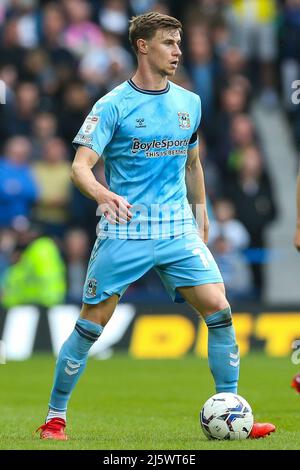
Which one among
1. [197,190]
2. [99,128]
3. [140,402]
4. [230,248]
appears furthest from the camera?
[230,248]

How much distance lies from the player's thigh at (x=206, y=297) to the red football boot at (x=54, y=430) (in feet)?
3.73

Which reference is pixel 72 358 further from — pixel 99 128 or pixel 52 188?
pixel 52 188

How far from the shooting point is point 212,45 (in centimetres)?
1969

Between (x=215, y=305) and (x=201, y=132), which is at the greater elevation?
(x=201, y=132)

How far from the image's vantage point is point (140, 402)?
432 inches

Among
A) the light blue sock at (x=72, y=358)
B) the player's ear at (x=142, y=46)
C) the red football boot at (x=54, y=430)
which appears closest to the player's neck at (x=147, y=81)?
the player's ear at (x=142, y=46)

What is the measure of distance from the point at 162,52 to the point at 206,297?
5.19 feet

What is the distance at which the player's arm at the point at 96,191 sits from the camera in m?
7.48

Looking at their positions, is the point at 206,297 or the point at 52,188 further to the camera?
the point at 52,188

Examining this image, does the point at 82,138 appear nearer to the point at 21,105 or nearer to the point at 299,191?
the point at 299,191

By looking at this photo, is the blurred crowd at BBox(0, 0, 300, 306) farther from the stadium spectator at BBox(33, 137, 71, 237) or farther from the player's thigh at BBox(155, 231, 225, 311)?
the player's thigh at BBox(155, 231, 225, 311)

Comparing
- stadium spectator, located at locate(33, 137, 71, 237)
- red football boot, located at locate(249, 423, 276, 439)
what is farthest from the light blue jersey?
stadium spectator, located at locate(33, 137, 71, 237)

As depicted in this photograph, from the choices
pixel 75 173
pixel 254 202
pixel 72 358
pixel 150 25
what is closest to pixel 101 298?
pixel 72 358

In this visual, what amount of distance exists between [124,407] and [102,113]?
339 cm
